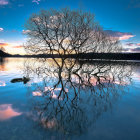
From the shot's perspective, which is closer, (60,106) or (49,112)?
(49,112)

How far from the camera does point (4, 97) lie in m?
10.3

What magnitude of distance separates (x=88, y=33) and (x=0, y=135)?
1909cm

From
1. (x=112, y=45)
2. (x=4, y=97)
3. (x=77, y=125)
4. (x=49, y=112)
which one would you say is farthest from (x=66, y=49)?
(x=77, y=125)

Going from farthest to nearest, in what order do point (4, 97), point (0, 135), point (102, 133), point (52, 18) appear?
point (52, 18) < point (4, 97) < point (102, 133) < point (0, 135)

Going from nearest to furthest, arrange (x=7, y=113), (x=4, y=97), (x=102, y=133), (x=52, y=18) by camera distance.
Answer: (x=102, y=133), (x=7, y=113), (x=4, y=97), (x=52, y=18)

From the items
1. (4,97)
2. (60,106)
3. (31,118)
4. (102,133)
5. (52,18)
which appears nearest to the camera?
(102,133)

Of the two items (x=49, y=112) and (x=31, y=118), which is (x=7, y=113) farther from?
(x=49, y=112)

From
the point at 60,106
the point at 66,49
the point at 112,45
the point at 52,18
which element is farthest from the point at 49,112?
the point at 112,45

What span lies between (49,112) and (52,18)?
683 inches

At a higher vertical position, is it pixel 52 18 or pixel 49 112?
pixel 52 18

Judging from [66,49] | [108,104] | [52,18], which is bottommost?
[108,104]

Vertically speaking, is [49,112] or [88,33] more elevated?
[88,33]

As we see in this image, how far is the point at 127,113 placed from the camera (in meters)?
7.66

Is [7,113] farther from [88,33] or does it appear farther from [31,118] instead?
[88,33]
